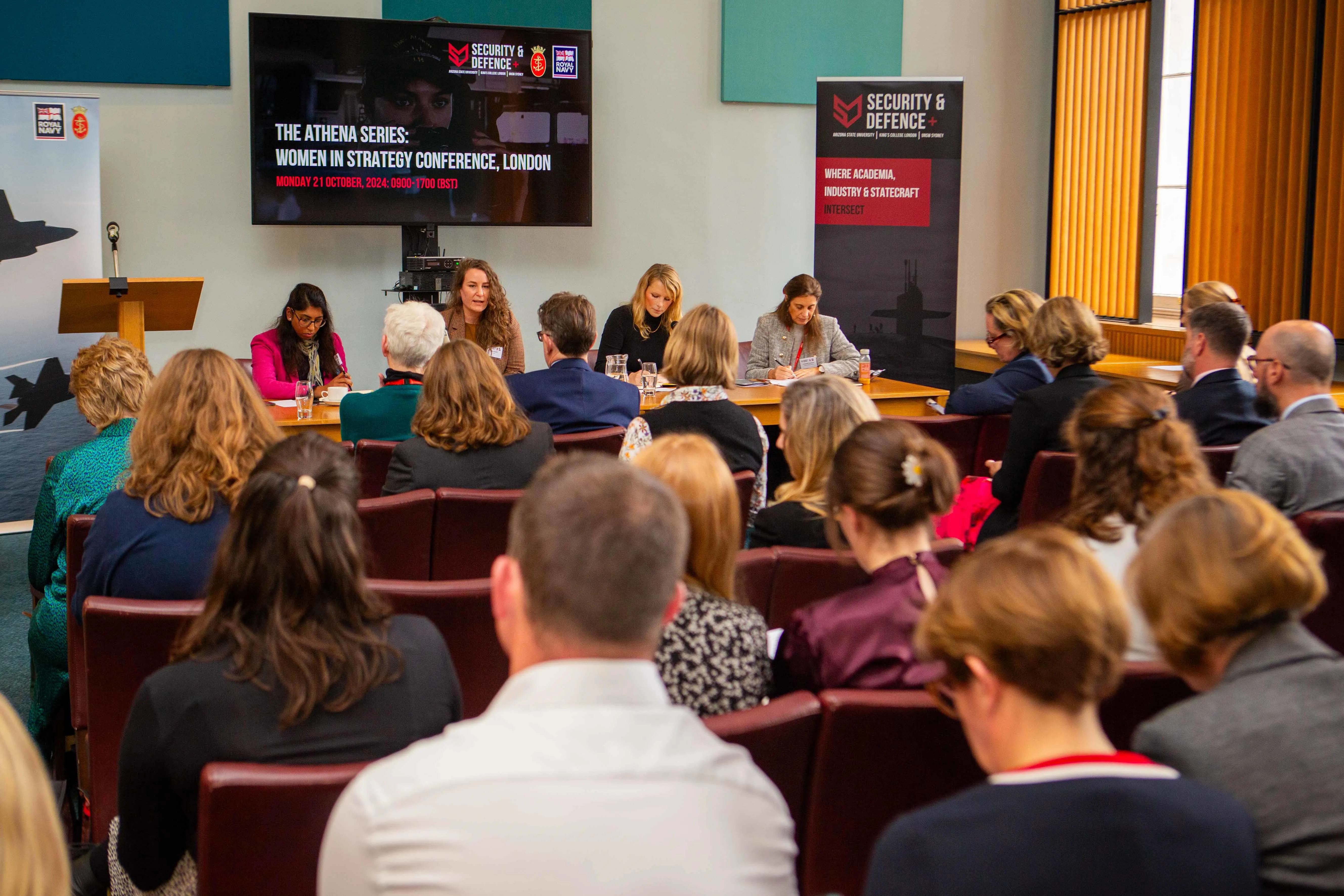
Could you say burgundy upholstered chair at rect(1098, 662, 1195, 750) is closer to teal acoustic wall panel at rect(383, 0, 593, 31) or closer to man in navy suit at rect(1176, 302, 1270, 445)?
man in navy suit at rect(1176, 302, 1270, 445)

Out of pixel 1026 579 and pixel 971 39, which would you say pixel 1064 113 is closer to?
pixel 971 39

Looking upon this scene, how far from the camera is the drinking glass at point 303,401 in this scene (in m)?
4.71

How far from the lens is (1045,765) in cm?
122

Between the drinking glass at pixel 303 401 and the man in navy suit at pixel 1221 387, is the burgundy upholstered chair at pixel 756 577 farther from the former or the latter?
the drinking glass at pixel 303 401

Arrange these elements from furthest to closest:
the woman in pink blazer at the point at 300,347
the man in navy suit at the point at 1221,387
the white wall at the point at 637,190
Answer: the white wall at the point at 637,190
the woman in pink blazer at the point at 300,347
the man in navy suit at the point at 1221,387

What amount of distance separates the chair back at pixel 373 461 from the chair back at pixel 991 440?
2.21m

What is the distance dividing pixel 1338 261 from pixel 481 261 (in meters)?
4.55

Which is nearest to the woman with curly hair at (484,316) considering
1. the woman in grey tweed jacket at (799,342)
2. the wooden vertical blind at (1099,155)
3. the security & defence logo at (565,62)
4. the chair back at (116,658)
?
the woman in grey tweed jacket at (799,342)

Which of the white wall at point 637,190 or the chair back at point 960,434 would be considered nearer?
the chair back at point 960,434

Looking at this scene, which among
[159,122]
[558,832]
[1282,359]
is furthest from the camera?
[159,122]

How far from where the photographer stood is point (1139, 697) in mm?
1762

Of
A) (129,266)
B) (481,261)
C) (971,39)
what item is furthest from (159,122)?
(971,39)

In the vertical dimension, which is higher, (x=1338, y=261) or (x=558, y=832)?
(x=1338, y=261)

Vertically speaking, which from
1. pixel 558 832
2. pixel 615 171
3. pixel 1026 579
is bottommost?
pixel 558 832
